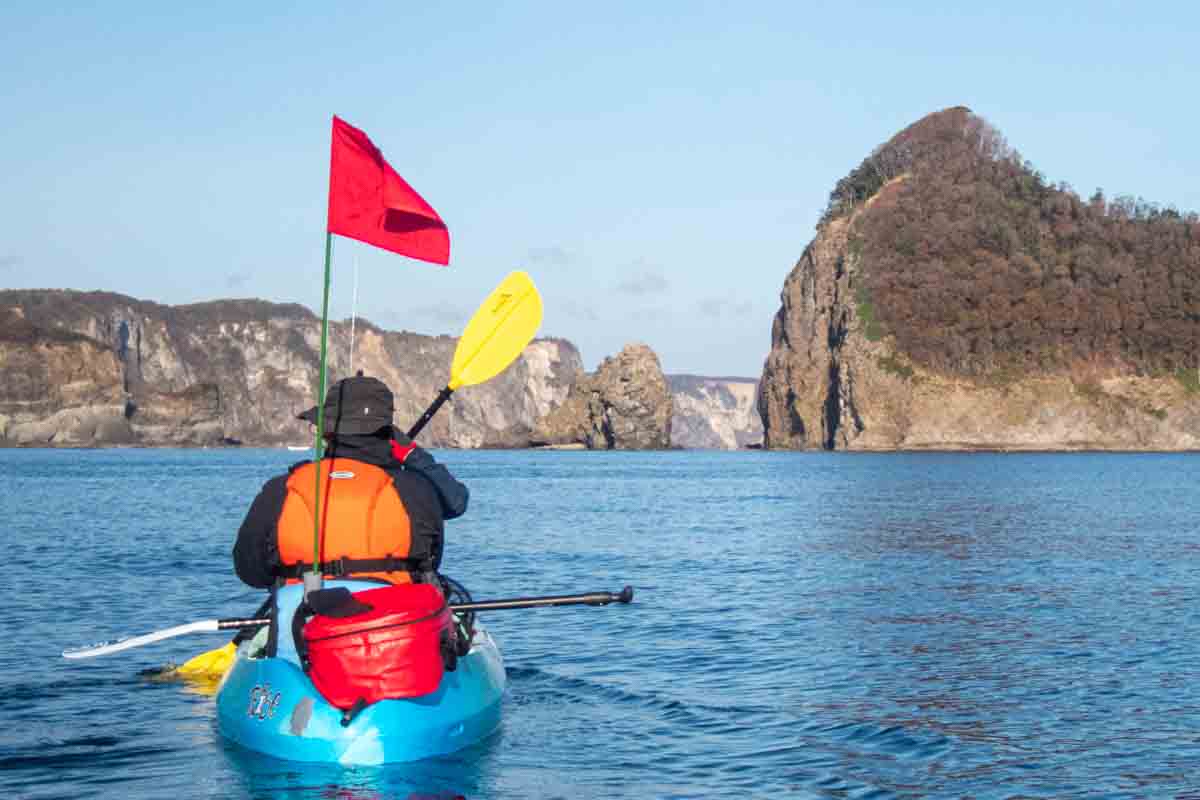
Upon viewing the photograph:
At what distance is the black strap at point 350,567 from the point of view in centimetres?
923

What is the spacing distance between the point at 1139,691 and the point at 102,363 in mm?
196710

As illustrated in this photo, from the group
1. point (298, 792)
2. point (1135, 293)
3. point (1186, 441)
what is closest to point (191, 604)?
point (298, 792)

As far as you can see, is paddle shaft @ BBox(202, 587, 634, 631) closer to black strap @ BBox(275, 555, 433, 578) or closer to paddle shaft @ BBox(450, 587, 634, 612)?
paddle shaft @ BBox(450, 587, 634, 612)

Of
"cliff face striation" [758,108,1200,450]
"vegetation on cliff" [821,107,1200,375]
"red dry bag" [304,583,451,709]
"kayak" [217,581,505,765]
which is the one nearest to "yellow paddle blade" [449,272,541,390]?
"kayak" [217,581,505,765]

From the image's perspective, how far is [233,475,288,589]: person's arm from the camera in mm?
9203

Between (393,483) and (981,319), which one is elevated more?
(981,319)

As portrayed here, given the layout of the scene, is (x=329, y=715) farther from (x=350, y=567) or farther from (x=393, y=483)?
(x=393, y=483)

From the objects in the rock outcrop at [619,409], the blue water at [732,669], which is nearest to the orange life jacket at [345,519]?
the blue water at [732,669]

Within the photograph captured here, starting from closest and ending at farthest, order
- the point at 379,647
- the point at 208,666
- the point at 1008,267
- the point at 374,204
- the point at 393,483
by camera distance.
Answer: the point at 379,647
the point at 393,483
the point at 374,204
the point at 208,666
the point at 1008,267

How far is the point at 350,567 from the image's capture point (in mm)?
9234

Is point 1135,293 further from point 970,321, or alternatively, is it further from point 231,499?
point 231,499

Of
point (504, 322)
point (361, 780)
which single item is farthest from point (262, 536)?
point (504, 322)

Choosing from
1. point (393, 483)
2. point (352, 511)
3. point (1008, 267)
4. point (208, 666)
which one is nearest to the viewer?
point (352, 511)

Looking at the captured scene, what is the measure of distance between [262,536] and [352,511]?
2.25ft
